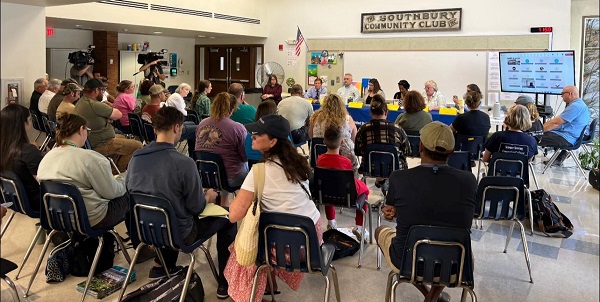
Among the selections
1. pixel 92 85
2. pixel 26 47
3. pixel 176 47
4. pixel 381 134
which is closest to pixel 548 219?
pixel 381 134

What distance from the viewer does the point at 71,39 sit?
11359mm

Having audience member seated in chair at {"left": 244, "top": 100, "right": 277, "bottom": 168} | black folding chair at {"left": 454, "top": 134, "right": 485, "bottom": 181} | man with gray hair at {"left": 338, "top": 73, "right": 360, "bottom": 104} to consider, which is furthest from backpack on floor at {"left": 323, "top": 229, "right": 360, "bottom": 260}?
man with gray hair at {"left": 338, "top": 73, "right": 360, "bottom": 104}

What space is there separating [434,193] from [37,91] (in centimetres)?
573

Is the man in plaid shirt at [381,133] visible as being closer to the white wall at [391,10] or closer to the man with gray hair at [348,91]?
Result: the man with gray hair at [348,91]

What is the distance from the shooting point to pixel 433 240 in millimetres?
2398

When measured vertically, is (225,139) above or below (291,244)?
above

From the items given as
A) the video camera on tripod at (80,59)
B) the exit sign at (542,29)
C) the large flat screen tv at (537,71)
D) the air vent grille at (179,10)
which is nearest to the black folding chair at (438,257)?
the large flat screen tv at (537,71)

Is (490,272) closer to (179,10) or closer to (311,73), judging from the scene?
(179,10)

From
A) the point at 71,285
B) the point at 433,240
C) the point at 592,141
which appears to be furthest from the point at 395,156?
the point at 592,141

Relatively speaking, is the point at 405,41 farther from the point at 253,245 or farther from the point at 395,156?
the point at 253,245

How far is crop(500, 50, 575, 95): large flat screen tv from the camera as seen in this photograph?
306 inches

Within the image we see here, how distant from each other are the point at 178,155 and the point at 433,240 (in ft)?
4.83

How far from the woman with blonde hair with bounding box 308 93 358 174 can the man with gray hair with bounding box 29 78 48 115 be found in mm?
3725

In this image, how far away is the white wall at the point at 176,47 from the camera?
12.4m
